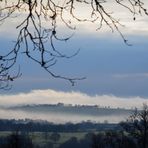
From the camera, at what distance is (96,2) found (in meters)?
6.66

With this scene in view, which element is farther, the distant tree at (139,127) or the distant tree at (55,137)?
the distant tree at (55,137)

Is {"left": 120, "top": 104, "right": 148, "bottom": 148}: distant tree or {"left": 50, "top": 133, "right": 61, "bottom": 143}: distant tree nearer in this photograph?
{"left": 120, "top": 104, "right": 148, "bottom": 148}: distant tree

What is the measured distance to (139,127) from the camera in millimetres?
69000

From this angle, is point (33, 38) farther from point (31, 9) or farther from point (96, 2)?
point (96, 2)

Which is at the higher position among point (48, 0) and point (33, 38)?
point (48, 0)

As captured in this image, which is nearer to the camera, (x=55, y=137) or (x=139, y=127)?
(x=139, y=127)

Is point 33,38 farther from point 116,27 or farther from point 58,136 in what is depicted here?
point 58,136

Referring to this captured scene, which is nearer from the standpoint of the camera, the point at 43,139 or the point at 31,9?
the point at 31,9

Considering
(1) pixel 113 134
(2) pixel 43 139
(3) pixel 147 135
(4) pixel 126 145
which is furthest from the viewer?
(2) pixel 43 139

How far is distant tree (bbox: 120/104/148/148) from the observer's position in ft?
223

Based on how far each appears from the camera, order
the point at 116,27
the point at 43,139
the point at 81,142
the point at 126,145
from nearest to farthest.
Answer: the point at 116,27 → the point at 126,145 → the point at 81,142 → the point at 43,139

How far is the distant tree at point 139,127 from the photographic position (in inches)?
2675

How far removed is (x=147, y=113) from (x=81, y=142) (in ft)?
322

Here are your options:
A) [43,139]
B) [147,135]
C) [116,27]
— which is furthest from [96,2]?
[43,139]
